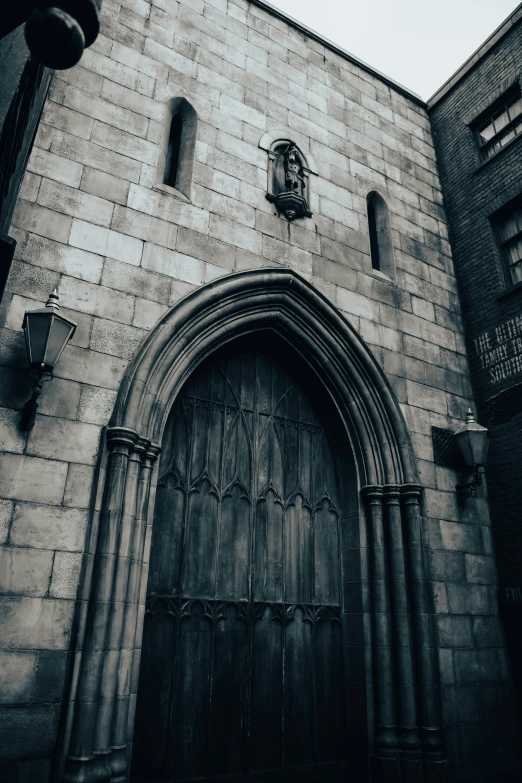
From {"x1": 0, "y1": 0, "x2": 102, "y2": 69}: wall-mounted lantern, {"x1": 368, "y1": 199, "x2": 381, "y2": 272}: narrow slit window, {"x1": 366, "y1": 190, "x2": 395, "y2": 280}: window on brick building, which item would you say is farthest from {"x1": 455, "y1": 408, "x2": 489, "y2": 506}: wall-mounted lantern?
{"x1": 0, "y1": 0, "x2": 102, "y2": 69}: wall-mounted lantern

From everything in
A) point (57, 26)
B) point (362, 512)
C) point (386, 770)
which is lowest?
point (386, 770)

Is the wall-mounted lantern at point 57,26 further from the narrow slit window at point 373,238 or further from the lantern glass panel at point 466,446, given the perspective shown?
the narrow slit window at point 373,238

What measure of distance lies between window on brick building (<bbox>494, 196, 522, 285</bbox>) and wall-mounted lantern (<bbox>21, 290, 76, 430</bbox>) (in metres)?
6.01

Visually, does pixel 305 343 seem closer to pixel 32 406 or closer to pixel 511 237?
pixel 32 406

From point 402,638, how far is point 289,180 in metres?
5.10

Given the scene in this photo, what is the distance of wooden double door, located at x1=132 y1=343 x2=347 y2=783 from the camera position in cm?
459

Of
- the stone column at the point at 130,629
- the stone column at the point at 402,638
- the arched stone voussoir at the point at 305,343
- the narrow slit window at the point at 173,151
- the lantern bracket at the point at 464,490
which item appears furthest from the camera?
the lantern bracket at the point at 464,490

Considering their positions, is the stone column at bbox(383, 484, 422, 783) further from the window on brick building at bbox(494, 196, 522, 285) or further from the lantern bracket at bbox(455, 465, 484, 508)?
the window on brick building at bbox(494, 196, 522, 285)

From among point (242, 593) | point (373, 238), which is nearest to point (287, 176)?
point (373, 238)

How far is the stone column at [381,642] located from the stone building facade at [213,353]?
2 centimetres

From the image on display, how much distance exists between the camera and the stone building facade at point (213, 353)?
3902 mm

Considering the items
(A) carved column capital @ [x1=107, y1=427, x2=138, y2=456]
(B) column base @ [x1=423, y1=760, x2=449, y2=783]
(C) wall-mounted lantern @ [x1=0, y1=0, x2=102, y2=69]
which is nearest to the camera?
(C) wall-mounted lantern @ [x1=0, y1=0, x2=102, y2=69]

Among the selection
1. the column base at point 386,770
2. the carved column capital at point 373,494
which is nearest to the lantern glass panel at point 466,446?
the carved column capital at point 373,494

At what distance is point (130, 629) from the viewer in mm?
4078
